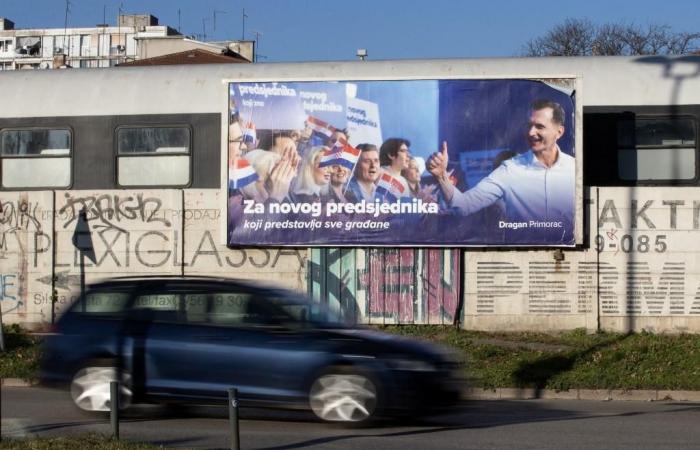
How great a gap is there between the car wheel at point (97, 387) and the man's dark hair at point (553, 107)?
9937 millimetres

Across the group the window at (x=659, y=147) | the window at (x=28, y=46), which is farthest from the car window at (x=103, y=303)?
the window at (x=28, y=46)

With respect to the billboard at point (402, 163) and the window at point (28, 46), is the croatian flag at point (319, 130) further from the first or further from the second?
the window at point (28, 46)

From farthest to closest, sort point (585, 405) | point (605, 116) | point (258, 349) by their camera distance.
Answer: point (605, 116)
point (585, 405)
point (258, 349)

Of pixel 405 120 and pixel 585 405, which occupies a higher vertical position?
pixel 405 120

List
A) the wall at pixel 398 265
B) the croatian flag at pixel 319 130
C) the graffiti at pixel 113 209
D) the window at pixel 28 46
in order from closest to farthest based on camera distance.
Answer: the wall at pixel 398 265 → the croatian flag at pixel 319 130 → the graffiti at pixel 113 209 → the window at pixel 28 46

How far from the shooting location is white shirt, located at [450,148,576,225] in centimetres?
1930

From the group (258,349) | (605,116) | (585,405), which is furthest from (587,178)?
(258,349)

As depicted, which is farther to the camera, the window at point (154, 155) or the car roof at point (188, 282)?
the window at point (154, 155)

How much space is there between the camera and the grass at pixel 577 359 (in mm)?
15547

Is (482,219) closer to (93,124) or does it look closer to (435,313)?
(435,313)

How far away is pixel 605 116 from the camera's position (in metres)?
19.4

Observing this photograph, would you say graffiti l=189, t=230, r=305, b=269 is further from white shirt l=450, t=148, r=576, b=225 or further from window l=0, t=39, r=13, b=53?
window l=0, t=39, r=13, b=53

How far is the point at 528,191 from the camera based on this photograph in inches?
764

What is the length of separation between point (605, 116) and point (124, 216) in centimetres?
858
